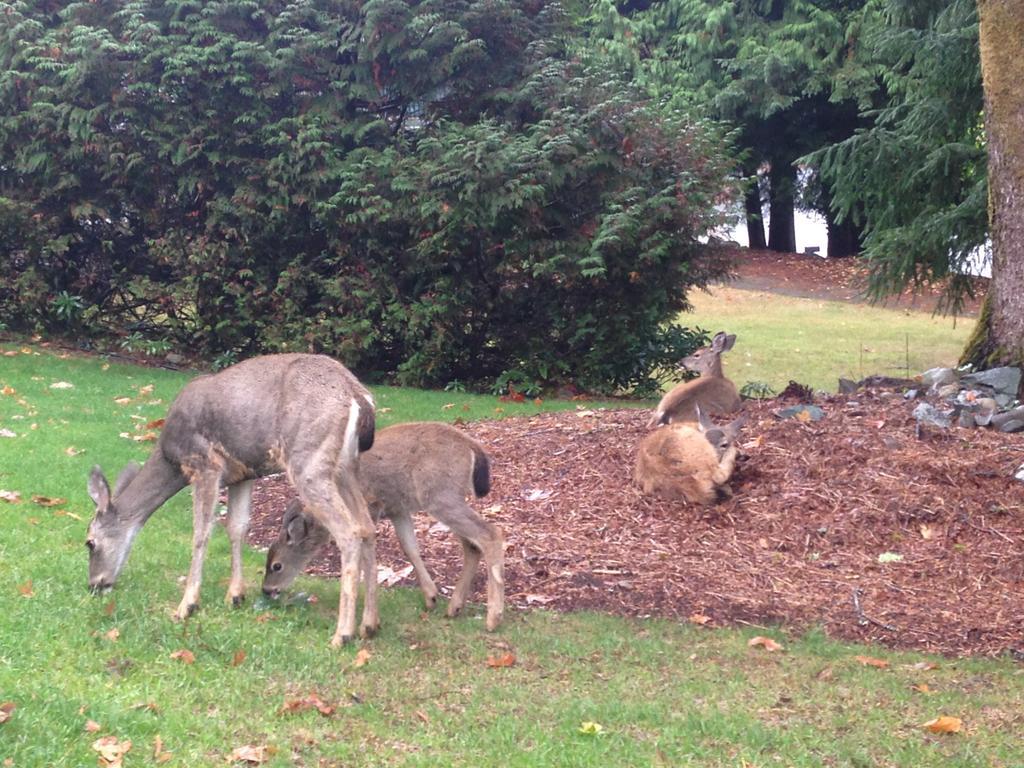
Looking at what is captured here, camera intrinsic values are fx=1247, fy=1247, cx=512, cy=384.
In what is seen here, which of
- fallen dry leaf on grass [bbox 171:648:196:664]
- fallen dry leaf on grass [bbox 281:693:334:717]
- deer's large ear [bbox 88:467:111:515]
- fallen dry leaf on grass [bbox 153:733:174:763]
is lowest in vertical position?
fallen dry leaf on grass [bbox 281:693:334:717]

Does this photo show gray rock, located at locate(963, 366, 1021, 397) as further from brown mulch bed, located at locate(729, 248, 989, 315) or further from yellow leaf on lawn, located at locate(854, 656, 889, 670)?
brown mulch bed, located at locate(729, 248, 989, 315)

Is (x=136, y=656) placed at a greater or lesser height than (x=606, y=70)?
lesser

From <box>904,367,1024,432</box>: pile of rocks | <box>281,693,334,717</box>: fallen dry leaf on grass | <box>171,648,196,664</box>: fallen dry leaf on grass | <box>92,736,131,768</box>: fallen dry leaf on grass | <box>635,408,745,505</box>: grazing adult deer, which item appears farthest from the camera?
<box>904,367,1024,432</box>: pile of rocks

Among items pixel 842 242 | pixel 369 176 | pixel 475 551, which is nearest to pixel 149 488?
pixel 475 551

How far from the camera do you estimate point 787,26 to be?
112 feet

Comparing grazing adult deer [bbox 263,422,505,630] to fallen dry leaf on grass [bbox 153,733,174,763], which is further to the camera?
grazing adult deer [bbox 263,422,505,630]

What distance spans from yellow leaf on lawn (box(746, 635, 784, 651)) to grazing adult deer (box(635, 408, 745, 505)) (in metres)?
2.16

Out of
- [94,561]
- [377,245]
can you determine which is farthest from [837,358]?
[94,561]

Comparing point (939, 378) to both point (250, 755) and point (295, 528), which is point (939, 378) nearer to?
point (295, 528)

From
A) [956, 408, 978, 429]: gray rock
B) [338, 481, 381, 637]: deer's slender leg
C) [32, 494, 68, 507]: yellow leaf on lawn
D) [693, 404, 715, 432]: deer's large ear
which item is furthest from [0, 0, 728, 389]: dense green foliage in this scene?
[338, 481, 381, 637]: deer's slender leg

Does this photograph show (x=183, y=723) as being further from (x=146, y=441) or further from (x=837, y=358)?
(x=837, y=358)

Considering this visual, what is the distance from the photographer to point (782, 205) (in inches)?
1588

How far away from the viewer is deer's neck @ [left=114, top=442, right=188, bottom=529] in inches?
297

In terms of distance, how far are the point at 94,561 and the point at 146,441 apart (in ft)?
15.3
